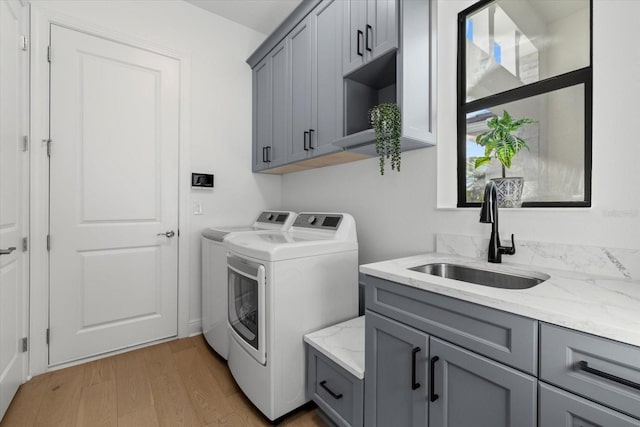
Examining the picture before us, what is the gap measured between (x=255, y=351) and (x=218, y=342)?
2.43ft

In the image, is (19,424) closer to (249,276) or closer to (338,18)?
(249,276)

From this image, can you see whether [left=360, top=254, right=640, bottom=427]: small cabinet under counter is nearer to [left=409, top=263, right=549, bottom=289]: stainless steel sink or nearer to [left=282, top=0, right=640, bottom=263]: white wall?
[left=409, top=263, right=549, bottom=289]: stainless steel sink

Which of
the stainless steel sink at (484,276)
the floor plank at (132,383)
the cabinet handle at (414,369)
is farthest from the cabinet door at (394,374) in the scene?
the floor plank at (132,383)

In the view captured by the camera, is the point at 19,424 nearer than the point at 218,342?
Yes

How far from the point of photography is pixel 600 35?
1.16 meters

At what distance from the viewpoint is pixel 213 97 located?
8.76 feet

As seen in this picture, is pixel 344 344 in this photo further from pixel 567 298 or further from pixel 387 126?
pixel 387 126

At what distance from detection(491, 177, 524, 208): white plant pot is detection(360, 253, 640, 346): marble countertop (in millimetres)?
340

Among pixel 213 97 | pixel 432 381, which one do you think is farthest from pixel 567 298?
pixel 213 97

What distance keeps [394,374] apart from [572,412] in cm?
56

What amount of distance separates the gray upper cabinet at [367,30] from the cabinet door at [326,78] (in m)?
0.08

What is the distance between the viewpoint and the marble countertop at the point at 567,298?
66 centimetres

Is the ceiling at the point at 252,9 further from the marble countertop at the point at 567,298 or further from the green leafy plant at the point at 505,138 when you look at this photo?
the marble countertop at the point at 567,298

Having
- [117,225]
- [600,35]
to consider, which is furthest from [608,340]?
[117,225]
